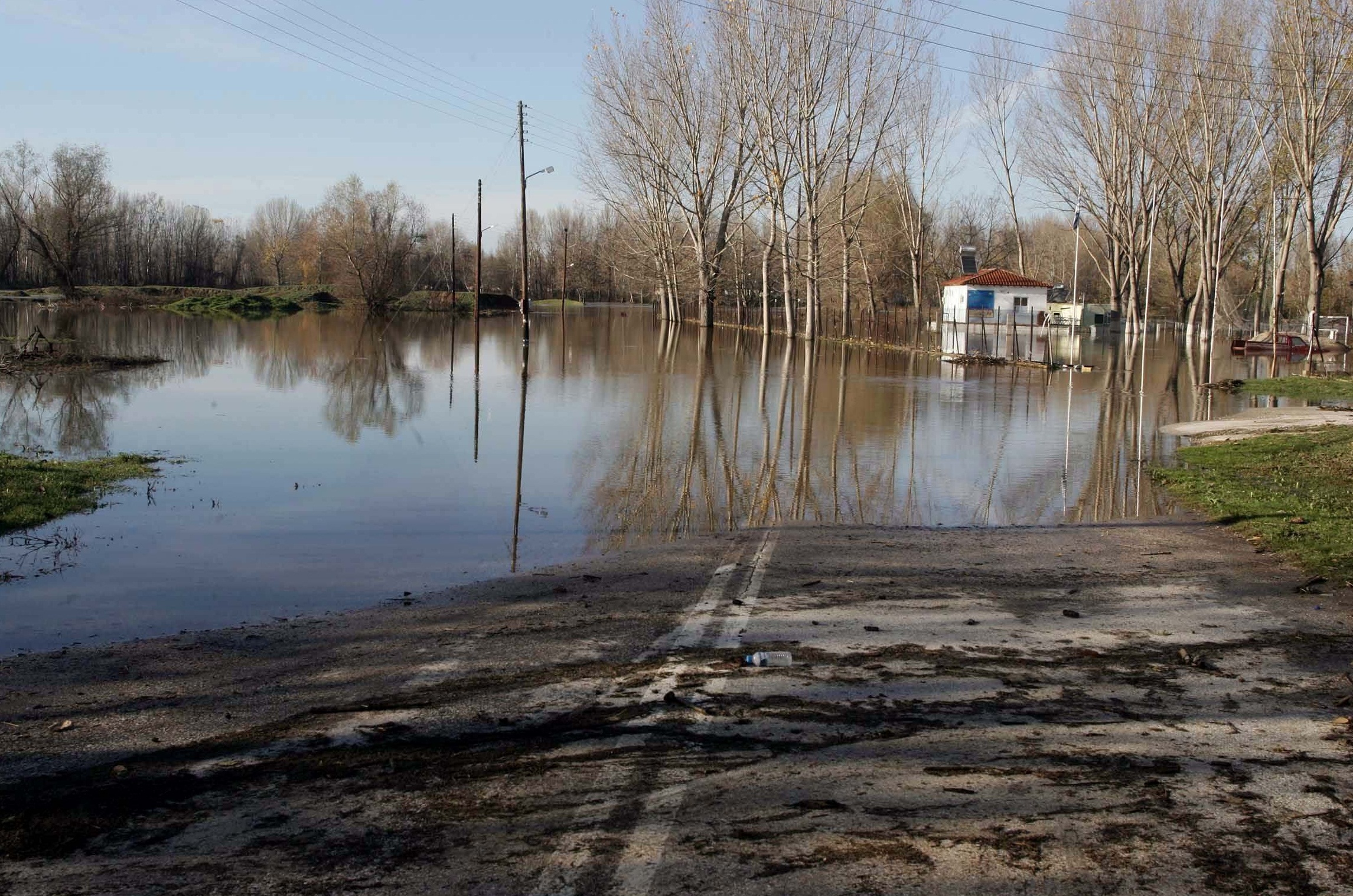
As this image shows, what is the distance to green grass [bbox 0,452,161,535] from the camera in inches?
421

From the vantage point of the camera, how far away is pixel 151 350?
37.0m

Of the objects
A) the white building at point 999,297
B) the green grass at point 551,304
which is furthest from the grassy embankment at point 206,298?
the white building at point 999,297

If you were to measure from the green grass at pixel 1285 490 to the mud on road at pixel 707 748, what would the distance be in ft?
4.85

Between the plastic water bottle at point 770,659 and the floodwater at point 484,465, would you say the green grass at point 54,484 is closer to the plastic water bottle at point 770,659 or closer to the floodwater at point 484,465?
the floodwater at point 484,465

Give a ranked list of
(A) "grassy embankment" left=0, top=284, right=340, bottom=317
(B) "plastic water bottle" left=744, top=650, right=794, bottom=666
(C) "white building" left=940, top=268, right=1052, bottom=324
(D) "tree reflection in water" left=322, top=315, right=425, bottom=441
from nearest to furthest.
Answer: (B) "plastic water bottle" left=744, top=650, right=794, bottom=666 → (D) "tree reflection in water" left=322, top=315, right=425, bottom=441 → (C) "white building" left=940, top=268, right=1052, bottom=324 → (A) "grassy embankment" left=0, top=284, right=340, bottom=317

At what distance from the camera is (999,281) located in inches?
2813

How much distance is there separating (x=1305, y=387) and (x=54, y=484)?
2884 centimetres

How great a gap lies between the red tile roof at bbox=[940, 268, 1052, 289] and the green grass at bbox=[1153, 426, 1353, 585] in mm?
55686

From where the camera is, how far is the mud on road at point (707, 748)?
3.81 metres

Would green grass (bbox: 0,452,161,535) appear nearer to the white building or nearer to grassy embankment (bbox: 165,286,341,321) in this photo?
grassy embankment (bbox: 165,286,341,321)

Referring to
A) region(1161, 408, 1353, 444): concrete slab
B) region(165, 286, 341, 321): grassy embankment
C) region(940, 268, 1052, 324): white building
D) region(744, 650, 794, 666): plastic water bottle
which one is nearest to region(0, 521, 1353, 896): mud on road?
region(744, 650, 794, 666): plastic water bottle

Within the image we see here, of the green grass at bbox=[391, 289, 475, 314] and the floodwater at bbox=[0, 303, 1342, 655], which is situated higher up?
the green grass at bbox=[391, 289, 475, 314]

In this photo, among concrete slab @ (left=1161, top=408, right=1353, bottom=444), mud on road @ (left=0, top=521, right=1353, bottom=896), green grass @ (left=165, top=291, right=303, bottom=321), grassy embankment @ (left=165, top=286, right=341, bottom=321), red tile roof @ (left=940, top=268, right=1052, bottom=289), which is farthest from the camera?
grassy embankment @ (left=165, top=286, right=341, bottom=321)

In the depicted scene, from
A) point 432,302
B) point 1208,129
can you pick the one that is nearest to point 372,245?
point 432,302
